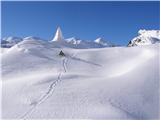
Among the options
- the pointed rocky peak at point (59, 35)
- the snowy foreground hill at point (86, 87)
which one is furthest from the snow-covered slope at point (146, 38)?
the snowy foreground hill at point (86, 87)

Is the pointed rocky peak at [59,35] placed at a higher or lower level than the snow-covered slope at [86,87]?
higher

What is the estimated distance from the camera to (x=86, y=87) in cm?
1820

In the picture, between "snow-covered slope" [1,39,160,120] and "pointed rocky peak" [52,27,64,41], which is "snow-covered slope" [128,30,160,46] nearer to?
"pointed rocky peak" [52,27,64,41]

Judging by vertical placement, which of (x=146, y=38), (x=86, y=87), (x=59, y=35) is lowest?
(x=86, y=87)

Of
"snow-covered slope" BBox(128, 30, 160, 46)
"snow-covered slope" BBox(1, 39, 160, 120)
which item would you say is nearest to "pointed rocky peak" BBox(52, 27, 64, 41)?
"snow-covered slope" BBox(128, 30, 160, 46)

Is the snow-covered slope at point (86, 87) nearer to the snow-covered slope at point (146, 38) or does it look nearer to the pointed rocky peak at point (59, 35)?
the pointed rocky peak at point (59, 35)

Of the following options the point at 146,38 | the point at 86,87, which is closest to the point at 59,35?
the point at 146,38

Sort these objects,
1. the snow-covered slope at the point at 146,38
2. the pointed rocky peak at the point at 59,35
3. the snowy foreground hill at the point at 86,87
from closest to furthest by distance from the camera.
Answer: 1. the snowy foreground hill at the point at 86,87
2. the pointed rocky peak at the point at 59,35
3. the snow-covered slope at the point at 146,38

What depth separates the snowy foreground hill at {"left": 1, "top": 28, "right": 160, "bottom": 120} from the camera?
1541 cm

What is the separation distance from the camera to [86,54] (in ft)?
95.5

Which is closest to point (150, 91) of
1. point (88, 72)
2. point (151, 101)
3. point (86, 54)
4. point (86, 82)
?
point (151, 101)

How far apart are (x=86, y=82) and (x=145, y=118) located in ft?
16.9

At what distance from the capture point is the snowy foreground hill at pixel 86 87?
15406mm

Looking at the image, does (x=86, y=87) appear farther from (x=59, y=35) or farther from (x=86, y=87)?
(x=59, y=35)
